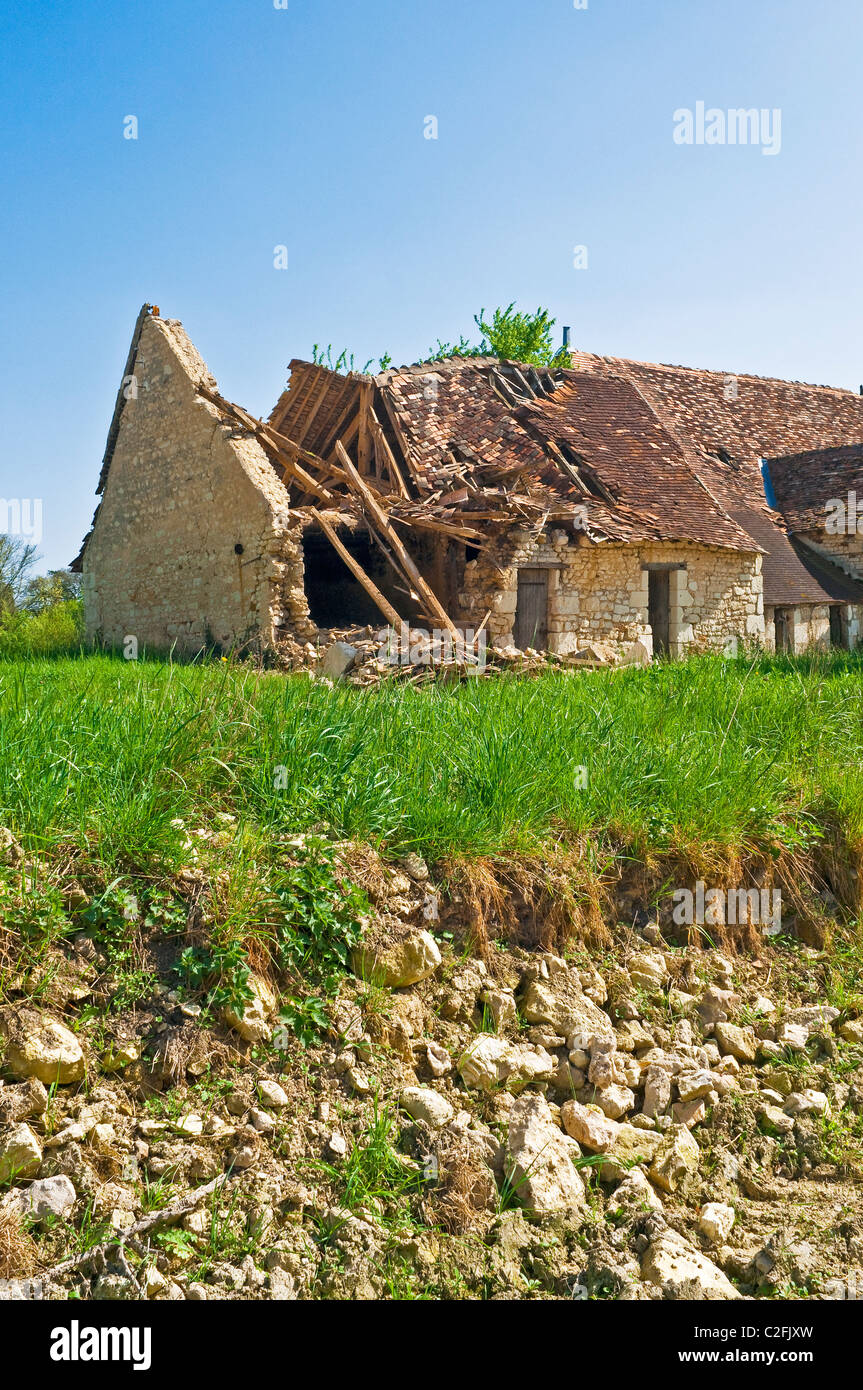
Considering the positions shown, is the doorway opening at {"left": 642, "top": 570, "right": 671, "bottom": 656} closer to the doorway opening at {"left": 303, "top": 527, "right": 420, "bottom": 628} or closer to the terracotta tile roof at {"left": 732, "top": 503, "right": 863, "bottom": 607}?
the terracotta tile roof at {"left": 732, "top": 503, "right": 863, "bottom": 607}

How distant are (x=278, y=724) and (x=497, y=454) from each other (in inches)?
544

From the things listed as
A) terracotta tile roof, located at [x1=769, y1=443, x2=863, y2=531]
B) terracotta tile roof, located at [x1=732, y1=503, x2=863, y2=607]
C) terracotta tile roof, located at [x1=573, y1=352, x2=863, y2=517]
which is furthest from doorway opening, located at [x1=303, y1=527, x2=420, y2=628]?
terracotta tile roof, located at [x1=769, y1=443, x2=863, y2=531]

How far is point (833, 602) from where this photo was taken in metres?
21.9

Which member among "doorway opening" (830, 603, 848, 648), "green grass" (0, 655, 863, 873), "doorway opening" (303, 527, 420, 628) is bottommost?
"green grass" (0, 655, 863, 873)

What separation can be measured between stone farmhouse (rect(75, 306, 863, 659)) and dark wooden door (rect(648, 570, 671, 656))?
0.15 feet

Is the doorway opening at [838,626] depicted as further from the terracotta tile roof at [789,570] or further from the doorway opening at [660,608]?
the doorway opening at [660,608]

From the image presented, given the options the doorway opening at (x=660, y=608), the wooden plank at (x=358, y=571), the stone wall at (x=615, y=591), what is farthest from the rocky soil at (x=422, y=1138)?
the doorway opening at (x=660, y=608)

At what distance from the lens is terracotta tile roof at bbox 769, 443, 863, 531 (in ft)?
75.0

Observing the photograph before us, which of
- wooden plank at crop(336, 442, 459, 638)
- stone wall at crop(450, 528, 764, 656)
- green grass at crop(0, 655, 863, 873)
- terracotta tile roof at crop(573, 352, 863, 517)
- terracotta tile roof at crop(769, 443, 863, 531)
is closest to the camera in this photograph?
green grass at crop(0, 655, 863, 873)

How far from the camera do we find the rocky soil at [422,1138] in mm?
3434

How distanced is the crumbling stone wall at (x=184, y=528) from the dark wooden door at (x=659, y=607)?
→ 26.6 ft

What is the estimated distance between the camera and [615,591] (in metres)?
18.4

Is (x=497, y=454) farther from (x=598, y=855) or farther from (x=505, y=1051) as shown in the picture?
(x=505, y=1051)
